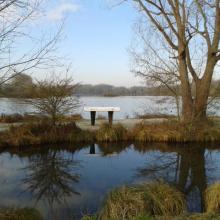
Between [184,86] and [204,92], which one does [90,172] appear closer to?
[184,86]

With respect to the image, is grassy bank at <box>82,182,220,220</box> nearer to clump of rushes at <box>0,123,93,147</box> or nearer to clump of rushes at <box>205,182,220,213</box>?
clump of rushes at <box>205,182,220,213</box>

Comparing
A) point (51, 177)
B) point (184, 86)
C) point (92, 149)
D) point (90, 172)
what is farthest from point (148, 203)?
point (184, 86)

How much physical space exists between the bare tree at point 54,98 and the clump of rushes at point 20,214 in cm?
680

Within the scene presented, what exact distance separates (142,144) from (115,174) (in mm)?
4333

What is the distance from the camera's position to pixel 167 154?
1103cm

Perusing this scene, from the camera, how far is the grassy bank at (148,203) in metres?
5.29

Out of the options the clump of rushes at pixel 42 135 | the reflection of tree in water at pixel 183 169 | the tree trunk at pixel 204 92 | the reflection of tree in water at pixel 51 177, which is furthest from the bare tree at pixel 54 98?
the tree trunk at pixel 204 92

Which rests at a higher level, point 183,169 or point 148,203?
point 148,203

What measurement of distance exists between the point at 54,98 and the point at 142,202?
311 inches

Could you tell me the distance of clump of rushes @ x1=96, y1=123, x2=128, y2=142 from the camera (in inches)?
508

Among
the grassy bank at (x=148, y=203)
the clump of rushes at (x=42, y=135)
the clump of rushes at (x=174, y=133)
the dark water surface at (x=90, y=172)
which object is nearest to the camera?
the grassy bank at (x=148, y=203)

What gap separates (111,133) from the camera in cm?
1298

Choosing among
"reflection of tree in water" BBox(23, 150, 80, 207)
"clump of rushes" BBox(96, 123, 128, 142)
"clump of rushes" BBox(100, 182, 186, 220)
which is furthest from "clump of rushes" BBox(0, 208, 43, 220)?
"clump of rushes" BBox(96, 123, 128, 142)

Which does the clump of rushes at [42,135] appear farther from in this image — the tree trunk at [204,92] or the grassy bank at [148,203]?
the grassy bank at [148,203]
